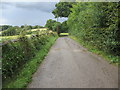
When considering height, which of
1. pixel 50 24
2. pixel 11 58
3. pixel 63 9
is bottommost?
pixel 11 58

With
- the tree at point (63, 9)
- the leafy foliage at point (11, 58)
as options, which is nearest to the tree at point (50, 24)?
the tree at point (63, 9)

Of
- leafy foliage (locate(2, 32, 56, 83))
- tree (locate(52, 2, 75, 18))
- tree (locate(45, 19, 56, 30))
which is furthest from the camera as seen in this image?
tree (locate(45, 19, 56, 30))

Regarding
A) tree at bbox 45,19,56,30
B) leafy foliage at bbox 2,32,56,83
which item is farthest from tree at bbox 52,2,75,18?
leafy foliage at bbox 2,32,56,83

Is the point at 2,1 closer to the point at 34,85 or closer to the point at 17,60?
the point at 17,60

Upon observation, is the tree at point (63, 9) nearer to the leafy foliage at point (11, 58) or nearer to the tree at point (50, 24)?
the tree at point (50, 24)

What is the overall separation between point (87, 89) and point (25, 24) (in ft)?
16.9

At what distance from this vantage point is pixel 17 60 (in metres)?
4.74

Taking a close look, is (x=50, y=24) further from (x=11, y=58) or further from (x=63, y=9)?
(x=11, y=58)

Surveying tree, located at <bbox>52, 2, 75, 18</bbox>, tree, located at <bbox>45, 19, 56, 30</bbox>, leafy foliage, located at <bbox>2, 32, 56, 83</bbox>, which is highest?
tree, located at <bbox>52, 2, 75, 18</bbox>

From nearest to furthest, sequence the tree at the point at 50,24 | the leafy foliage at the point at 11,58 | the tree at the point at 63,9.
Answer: the leafy foliage at the point at 11,58, the tree at the point at 63,9, the tree at the point at 50,24

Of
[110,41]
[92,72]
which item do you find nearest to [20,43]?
[92,72]

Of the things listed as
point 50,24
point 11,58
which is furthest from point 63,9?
point 11,58

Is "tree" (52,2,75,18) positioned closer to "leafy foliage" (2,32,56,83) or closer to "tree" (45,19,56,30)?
"tree" (45,19,56,30)

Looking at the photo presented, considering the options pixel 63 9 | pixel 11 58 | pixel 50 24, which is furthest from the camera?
pixel 50 24
